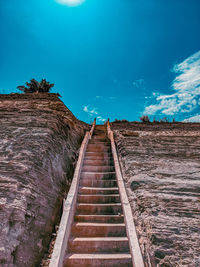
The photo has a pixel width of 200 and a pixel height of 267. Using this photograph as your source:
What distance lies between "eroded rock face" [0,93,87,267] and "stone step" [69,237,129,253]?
20.7 inches

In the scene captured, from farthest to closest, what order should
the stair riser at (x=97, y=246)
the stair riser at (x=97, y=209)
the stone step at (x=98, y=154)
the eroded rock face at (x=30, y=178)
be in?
the stone step at (x=98, y=154), the stair riser at (x=97, y=209), the stair riser at (x=97, y=246), the eroded rock face at (x=30, y=178)

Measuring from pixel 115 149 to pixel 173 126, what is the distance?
492 cm

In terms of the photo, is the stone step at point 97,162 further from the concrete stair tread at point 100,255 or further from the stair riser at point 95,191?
the concrete stair tread at point 100,255

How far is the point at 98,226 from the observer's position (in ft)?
10.2

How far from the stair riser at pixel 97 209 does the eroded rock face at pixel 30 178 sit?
1.80 ft

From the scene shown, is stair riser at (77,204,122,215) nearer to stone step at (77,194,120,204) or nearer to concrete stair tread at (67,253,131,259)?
stone step at (77,194,120,204)

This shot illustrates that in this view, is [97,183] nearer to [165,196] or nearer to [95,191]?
[95,191]

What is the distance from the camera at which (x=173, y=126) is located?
8.90 metres

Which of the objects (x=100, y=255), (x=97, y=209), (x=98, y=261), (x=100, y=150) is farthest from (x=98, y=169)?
(x=98, y=261)

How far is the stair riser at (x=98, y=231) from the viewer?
3061 mm

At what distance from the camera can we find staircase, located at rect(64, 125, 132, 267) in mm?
2578

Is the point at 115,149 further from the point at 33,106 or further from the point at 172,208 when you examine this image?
the point at 33,106

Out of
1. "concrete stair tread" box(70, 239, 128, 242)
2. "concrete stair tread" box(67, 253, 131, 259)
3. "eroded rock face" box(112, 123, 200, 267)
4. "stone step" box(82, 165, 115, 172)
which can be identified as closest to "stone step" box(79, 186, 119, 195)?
"eroded rock face" box(112, 123, 200, 267)

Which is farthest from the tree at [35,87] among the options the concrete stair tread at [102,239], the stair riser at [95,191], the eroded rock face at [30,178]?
the concrete stair tread at [102,239]
